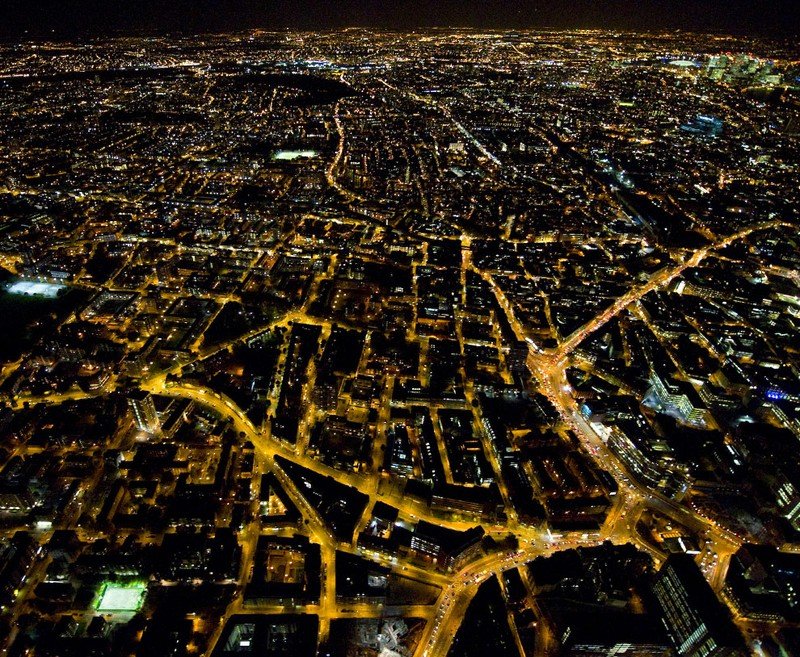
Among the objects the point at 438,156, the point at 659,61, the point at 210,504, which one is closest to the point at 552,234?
the point at 438,156

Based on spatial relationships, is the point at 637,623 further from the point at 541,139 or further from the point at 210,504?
the point at 541,139

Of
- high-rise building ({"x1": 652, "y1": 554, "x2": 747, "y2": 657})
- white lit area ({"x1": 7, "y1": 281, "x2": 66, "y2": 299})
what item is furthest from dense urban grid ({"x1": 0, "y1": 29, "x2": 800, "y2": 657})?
white lit area ({"x1": 7, "y1": 281, "x2": 66, "y2": 299})

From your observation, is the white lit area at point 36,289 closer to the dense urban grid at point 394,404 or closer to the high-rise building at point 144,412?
the dense urban grid at point 394,404

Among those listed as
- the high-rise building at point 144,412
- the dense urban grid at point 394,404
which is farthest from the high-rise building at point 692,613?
the high-rise building at point 144,412

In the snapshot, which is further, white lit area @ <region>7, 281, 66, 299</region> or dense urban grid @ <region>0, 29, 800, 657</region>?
white lit area @ <region>7, 281, 66, 299</region>

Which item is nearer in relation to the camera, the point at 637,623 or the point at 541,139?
the point at 637,623

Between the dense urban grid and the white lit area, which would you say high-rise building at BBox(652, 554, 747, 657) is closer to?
the dense urban grid
